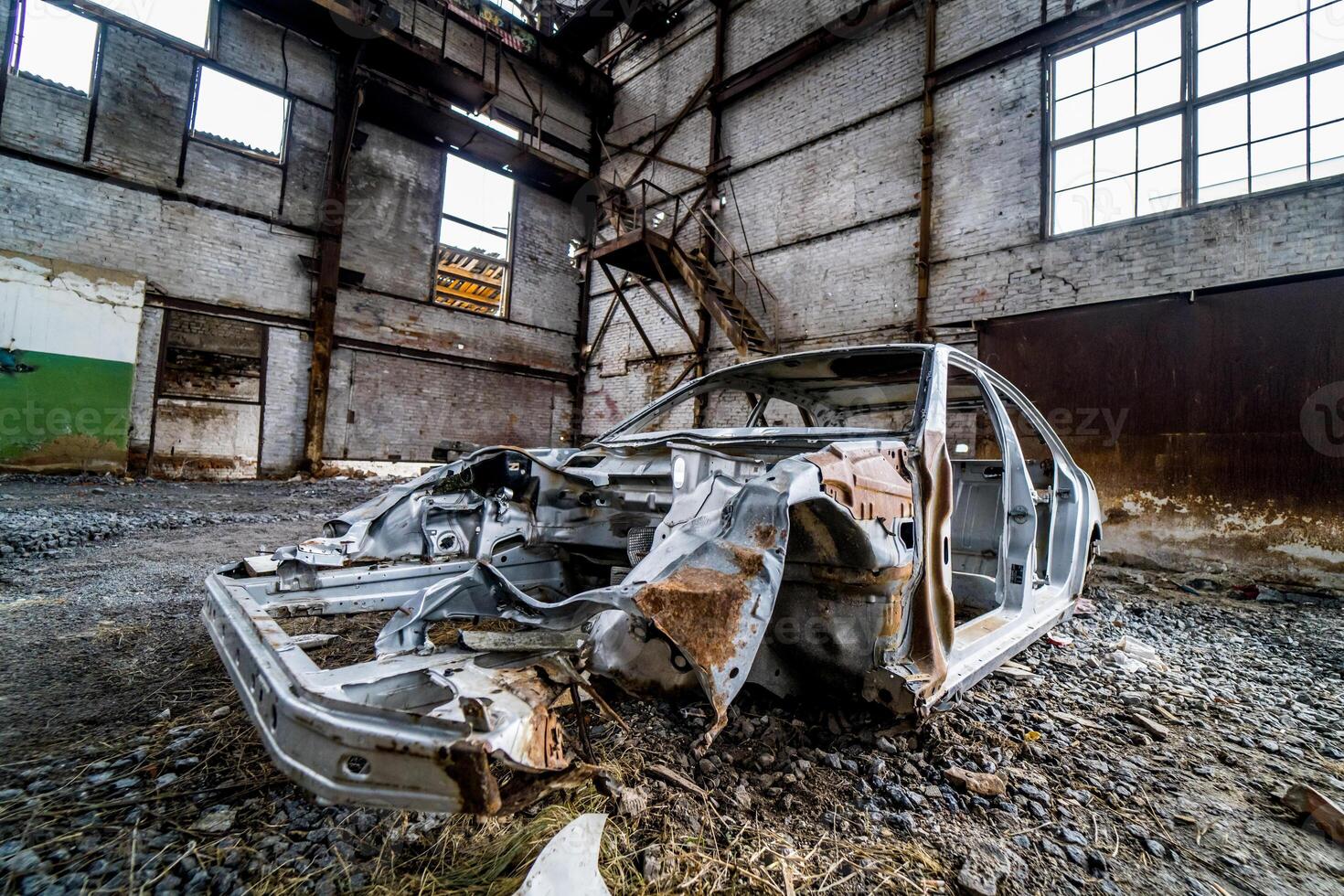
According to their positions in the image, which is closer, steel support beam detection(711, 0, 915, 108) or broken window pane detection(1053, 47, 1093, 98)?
broken window pane detection(1053, 47, 1093, 98)

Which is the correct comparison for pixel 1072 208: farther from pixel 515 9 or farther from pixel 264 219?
pixel 515 9

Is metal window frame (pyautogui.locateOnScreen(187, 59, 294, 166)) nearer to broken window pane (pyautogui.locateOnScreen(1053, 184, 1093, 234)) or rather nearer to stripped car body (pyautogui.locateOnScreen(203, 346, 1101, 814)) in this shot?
stripped car body (pyautogui.locateOnScreen(203, 346, 1101, 814))

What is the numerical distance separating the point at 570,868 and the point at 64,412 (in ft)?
36.4

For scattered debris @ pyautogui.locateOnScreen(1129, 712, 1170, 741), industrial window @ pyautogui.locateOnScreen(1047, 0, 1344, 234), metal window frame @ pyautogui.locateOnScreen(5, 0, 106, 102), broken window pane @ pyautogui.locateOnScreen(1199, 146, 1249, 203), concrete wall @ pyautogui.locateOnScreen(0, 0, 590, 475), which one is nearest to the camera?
scattered debris @ pyautogui.locateOnScreen(1129, 712, 1170, 741)

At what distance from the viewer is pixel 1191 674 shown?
284cm

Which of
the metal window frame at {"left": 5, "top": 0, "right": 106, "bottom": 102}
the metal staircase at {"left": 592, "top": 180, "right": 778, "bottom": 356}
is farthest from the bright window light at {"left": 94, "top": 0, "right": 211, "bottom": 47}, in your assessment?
the metal staircase at {"left": 592, "top": 180, "right": 778, "bottom": 356}

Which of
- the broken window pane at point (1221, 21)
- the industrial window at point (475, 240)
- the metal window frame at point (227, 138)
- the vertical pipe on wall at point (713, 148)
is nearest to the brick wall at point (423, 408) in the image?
the industrial window at point (475, 240)

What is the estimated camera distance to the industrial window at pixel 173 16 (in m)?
8.66

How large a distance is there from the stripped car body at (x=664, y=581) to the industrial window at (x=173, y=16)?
11.4 meters

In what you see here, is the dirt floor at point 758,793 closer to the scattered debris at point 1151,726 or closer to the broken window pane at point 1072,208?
the scattered debris at point 1151,726

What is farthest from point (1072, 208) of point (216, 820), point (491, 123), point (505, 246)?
point (491, 123)

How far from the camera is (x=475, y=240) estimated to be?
1238cm

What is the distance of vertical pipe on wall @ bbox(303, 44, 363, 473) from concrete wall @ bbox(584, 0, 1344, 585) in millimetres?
5883

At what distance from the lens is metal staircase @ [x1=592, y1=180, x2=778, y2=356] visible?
377 inches
